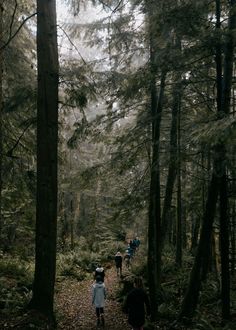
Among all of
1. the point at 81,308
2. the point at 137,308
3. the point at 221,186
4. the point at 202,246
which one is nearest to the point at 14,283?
the point at 81,308

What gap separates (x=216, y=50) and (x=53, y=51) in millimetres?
4043

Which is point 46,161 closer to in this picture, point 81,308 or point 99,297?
point 99,297

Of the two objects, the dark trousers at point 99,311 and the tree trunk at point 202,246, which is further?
the dark trousers at point 99,311

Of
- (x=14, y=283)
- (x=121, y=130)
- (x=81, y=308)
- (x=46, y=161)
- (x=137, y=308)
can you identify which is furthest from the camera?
(x=121, y=130)

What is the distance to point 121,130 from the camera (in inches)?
603

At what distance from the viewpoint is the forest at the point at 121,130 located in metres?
7.43

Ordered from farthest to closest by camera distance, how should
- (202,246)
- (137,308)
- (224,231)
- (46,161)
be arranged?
(202,246) → (224,231) → (137,308) → (46,161)

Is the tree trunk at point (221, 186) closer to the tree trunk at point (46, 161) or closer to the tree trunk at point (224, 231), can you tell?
the tree trunk at point (224, 231)

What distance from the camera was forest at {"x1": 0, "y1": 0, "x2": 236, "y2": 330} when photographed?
7430 mm

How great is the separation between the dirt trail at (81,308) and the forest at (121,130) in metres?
0.05

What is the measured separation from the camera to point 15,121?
12617 millimetres

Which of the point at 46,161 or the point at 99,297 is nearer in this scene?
the point at 46,161

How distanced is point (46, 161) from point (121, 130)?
26.9ft

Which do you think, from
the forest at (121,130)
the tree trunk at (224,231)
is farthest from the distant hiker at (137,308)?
the tree trunk at (224,231)
